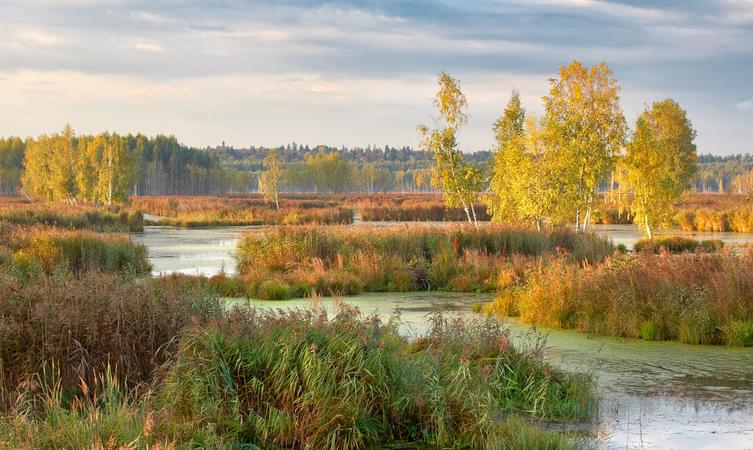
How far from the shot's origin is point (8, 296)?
10.9 meters

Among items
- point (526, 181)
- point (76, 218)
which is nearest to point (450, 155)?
point (526, 181)

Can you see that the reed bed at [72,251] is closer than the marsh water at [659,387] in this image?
No

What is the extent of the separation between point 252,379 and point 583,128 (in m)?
30.5

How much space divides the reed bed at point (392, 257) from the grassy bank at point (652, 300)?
5.45 metres

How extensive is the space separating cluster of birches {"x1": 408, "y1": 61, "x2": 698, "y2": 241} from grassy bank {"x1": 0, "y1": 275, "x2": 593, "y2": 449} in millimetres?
25447

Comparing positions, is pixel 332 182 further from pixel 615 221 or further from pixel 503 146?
pixel 503 146

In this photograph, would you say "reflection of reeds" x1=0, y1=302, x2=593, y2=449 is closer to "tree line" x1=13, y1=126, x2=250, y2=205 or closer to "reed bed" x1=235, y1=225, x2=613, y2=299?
"reed bed" x1=235, y1=225, x2=613, y2=299

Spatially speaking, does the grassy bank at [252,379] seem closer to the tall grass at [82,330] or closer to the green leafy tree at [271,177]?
the tall grass at [82,330]

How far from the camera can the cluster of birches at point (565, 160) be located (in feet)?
121

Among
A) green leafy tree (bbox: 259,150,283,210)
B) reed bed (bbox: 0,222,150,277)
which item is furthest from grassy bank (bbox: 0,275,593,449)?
green leafy tree (bbox: 259,150,283,210)

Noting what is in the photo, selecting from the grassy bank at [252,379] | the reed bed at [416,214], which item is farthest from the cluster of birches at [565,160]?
the reed bed at [416,214]

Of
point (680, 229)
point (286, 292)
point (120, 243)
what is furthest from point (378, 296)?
point (680, 229)

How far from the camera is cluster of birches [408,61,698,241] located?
3675 cm

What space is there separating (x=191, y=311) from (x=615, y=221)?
60724 millimetres
